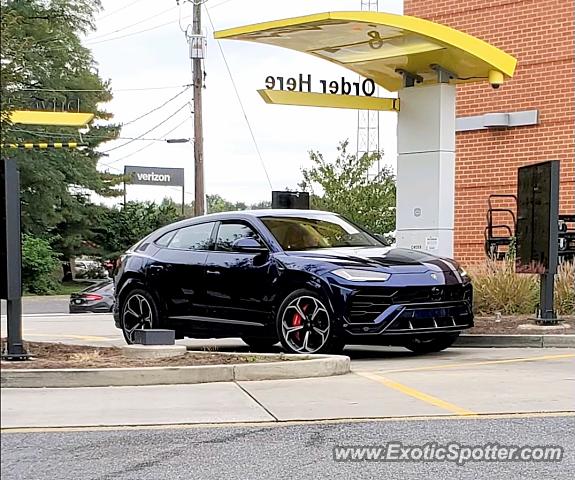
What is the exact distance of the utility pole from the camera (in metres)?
30.1

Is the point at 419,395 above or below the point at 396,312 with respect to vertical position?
below

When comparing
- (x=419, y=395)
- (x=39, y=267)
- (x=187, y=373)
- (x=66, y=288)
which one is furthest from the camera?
(x=66, y=288)

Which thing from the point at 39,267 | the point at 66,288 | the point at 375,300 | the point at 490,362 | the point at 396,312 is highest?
the point at 375,300

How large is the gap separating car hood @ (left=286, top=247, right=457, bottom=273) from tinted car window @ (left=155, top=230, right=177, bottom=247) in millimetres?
1844

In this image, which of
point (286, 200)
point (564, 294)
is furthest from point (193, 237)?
point (286, 200)

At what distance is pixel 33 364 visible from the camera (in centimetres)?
719

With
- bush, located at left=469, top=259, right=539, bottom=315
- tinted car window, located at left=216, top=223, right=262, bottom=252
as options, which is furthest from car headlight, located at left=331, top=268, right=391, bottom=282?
bush, located at left=469, top=259, right=539, bottom=315

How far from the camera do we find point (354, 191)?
34.4 metres

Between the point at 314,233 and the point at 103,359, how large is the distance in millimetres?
3087

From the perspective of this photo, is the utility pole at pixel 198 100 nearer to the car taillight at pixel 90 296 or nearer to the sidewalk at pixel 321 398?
the car taillight at pixel 90 296

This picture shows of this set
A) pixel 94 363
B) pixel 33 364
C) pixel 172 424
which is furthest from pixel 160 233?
pixel 172 424

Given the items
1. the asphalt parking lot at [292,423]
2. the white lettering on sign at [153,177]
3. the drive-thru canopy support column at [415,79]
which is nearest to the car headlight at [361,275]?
the asphalt parking lot at [292,423]

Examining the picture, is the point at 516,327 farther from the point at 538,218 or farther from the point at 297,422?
the point at 297,422

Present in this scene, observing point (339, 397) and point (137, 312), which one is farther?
point (137, 312)
